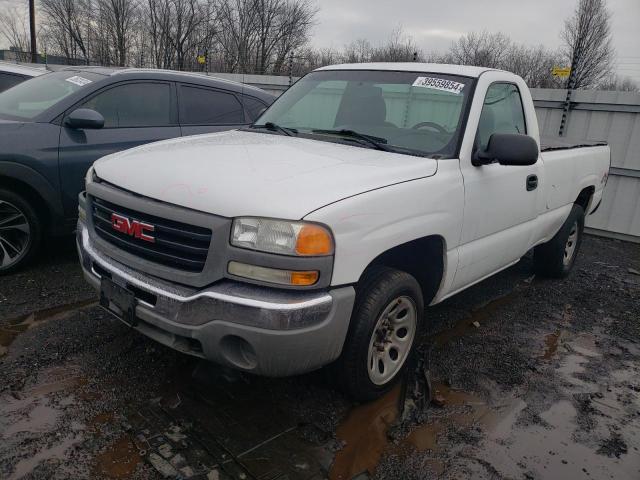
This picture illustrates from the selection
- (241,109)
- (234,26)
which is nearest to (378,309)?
(241,109)

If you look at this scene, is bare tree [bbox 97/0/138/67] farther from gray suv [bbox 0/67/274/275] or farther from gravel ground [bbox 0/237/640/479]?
gravel ground [bbox 0/237/640/479]

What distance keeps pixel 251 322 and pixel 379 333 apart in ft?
3.08

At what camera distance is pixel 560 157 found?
4590 millimetres

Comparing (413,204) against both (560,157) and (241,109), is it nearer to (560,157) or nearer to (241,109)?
(560,157)

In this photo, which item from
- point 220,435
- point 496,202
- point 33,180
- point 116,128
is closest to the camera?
point 220,435

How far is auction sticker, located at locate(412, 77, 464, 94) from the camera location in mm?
3566

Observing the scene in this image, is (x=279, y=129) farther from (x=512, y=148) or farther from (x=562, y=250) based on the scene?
(x=562, y=250)

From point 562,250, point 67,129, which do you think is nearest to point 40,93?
point 67,129

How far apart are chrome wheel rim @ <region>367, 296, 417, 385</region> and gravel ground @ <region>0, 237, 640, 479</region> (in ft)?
0.65

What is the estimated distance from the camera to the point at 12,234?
4.39 m

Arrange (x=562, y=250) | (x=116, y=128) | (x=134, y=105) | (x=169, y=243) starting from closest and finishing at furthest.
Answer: (x=169, y=243) < (x=116, y=128) < (x=134, y=105) < (x=562, y=250)

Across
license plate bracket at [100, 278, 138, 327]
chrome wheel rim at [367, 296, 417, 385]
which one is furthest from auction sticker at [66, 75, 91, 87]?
chrome wheel rim at [367, 296, 417, 385]

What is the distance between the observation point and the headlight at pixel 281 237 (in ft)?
7.52

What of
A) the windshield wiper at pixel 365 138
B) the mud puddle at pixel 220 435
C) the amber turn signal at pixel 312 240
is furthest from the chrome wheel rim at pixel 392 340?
the windshield wiper at pixel 365 138
